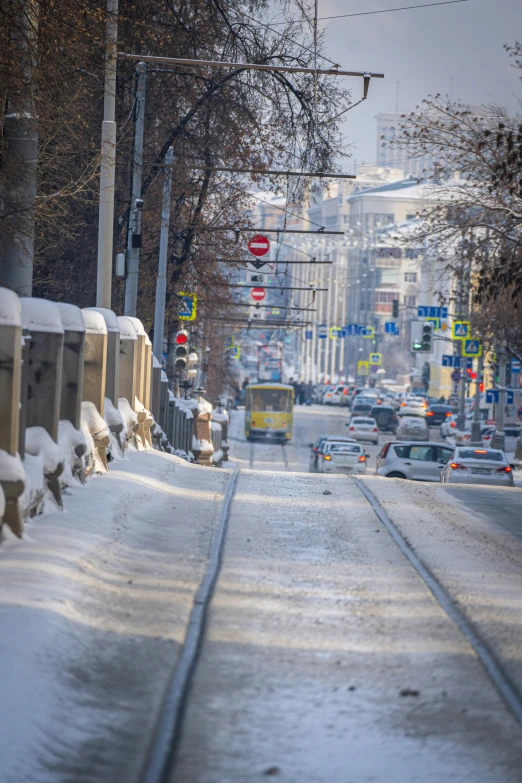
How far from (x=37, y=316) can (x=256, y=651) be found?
194 inches

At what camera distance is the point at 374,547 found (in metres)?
11.6

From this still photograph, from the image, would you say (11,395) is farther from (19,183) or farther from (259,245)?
(259,245)

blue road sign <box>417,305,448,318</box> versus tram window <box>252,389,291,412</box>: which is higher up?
blue road sign <box>417,305,448,318</box>

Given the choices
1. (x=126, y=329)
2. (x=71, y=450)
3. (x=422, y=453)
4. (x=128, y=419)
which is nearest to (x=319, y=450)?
(x=422, y=453)

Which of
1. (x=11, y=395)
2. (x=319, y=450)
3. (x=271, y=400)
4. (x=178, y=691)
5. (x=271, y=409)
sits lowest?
(x=319, y=450)

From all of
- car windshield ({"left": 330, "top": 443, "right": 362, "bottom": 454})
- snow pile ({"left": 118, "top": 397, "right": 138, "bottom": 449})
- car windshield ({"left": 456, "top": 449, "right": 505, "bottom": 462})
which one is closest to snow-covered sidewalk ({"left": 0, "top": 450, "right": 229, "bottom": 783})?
snow pile ({"left": 118, "top": 397, "right": 138, "bottom": 449})

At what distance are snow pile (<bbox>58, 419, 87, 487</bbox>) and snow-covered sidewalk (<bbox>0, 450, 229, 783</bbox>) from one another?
0.18m

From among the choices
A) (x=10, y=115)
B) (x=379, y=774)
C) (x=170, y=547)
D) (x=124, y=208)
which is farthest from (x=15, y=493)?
(x=124, y=208)

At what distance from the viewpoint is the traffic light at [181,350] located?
34688 millimetres

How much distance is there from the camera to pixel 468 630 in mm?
8023

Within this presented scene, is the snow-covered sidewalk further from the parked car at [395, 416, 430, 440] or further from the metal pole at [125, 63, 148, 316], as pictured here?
the parked car at [395, 416, 430, 440]

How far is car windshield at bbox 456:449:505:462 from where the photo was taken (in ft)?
90.2

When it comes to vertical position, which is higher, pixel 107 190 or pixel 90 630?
pixel 107 190

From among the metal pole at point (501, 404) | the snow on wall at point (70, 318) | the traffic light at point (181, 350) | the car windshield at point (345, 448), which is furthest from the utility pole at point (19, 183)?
the metal pole at point (501, 404)
